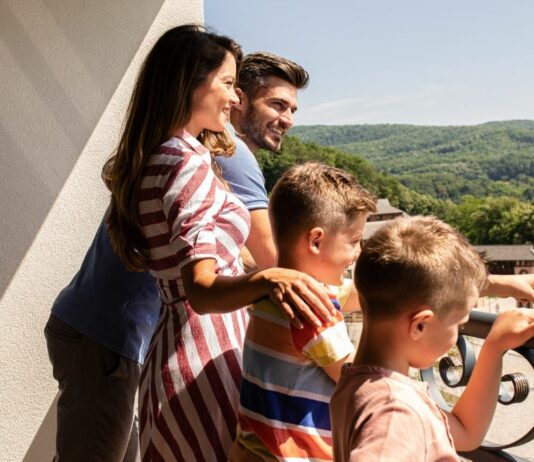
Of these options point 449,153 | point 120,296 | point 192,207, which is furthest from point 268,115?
point 449,153

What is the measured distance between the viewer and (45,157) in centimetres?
241

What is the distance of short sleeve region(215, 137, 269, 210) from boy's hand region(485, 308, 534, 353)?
66 cm

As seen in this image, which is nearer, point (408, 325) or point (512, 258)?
point (408, 325)

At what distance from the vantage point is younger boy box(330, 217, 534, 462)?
92 centimetres

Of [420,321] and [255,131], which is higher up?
[255,131]

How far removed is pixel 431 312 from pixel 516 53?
5421 inches

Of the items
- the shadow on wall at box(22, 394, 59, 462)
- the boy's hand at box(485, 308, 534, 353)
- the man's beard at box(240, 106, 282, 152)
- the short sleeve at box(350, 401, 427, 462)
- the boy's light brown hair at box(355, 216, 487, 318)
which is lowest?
the shadow on wall at box(22, 394, 59, 462)

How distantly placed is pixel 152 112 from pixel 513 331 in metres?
0.78

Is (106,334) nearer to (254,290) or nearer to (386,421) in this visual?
(254,290)

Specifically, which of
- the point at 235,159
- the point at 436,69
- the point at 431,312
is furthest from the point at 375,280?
the point at 436,69

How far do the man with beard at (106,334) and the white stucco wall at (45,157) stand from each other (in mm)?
718

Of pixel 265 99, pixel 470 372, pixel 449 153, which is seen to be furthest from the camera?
pixel 449 153

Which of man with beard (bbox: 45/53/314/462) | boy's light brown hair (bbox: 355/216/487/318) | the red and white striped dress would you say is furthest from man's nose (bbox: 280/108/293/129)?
boy's light brown hair (bbox: 355/216/487/318)

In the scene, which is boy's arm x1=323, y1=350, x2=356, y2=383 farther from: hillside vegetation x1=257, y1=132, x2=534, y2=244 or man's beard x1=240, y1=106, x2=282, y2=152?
hillside vegetation x1=257, y1=132, x2=534, y2=244
